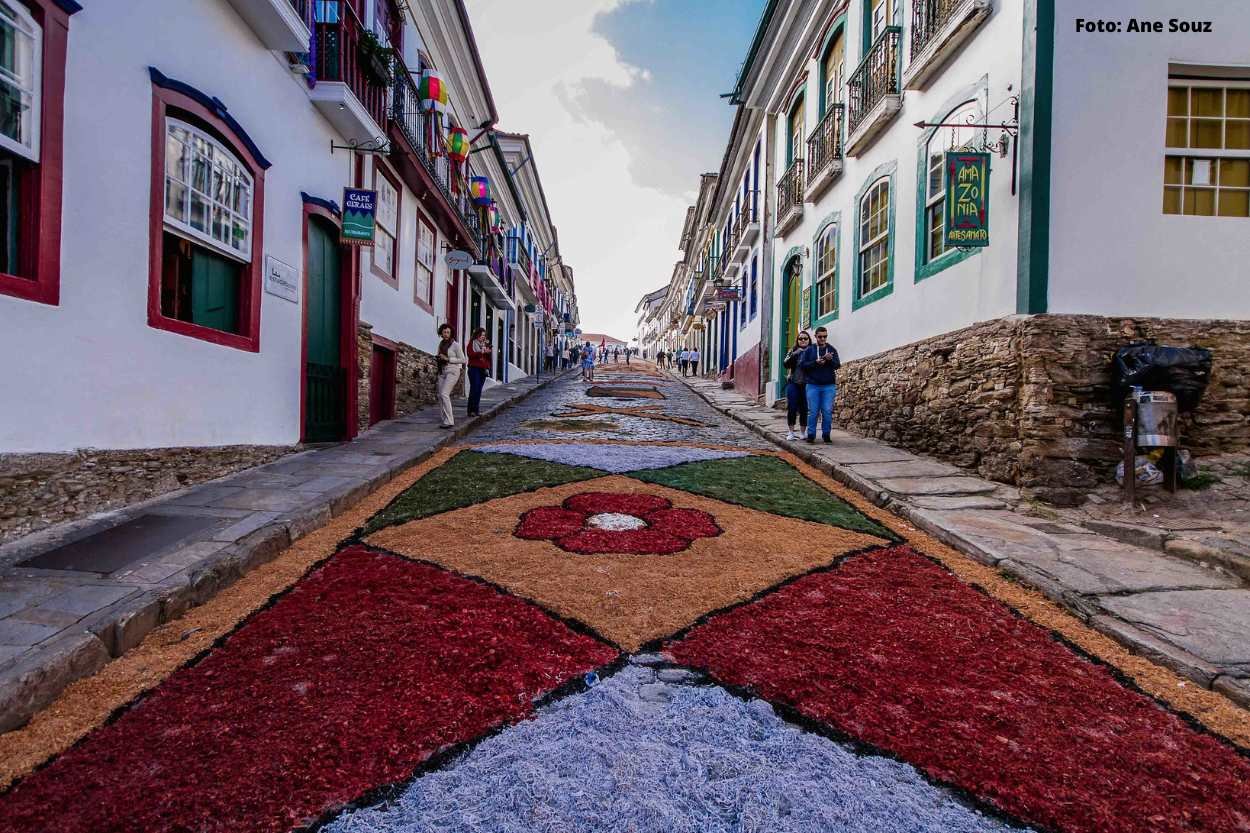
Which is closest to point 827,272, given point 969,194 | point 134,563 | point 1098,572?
point 969,194

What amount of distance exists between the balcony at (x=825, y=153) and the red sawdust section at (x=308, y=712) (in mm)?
10090

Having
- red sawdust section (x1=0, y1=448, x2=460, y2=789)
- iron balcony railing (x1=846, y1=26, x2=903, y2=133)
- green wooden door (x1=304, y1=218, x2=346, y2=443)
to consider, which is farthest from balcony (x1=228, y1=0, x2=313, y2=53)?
iron balcony railing (x1=846, y1=26, x2=903, y2=133)

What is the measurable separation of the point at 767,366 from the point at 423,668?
1383 centimetres

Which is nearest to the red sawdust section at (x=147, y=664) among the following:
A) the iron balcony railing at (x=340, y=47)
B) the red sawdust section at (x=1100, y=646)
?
the red sawdust section at (x=1100, y=646)

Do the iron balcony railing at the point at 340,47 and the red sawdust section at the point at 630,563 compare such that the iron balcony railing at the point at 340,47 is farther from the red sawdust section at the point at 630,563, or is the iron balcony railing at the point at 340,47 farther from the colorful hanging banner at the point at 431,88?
the red sawdust section at the point at 630,563

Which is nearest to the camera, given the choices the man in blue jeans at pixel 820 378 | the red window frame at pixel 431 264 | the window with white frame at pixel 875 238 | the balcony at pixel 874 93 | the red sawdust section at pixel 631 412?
the man in blue jeans at pixel 820 378

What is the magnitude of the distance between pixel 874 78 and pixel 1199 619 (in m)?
8.56

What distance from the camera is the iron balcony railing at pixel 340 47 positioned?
7.16m

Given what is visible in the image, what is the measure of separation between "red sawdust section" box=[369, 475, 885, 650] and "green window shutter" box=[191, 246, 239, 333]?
2.88 m

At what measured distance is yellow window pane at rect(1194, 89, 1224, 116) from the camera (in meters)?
5.73

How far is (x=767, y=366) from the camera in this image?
15.3 metres

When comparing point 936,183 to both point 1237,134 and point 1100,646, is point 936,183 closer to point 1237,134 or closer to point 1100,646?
point 1237,134

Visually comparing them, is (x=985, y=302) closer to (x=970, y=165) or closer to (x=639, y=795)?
(x=970, y=165)

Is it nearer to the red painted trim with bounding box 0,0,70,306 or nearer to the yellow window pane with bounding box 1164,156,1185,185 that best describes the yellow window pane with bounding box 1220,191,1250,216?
the yellow window pane with bounding box 1164,156,1185,185
